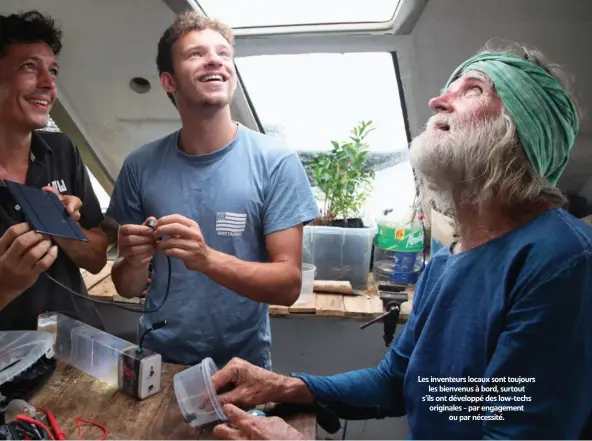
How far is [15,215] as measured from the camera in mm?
1187

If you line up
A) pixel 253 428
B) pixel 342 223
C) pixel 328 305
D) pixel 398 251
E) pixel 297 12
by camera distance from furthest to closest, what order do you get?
pixel 342 223 → pixel 398 251 → pixel 328 305 → pixel 297 12 → pixel 253 428

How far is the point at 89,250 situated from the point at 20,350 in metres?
0.36

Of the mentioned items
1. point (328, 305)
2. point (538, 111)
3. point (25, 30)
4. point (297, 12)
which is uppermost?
point (297, 12)

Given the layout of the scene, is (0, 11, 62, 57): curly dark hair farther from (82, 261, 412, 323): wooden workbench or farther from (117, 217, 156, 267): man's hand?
(82, 261, 412, 323): wooden workbench

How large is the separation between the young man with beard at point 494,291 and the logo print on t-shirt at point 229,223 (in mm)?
406

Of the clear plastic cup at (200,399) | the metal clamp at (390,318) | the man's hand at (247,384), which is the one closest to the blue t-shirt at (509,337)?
the man's hand at (247,384)

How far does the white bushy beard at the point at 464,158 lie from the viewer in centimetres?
90

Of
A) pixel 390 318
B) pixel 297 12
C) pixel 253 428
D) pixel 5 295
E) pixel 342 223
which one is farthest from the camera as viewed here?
pixel 342 223

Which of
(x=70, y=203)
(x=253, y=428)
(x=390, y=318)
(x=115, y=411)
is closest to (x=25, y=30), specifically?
(x=70, y=203)

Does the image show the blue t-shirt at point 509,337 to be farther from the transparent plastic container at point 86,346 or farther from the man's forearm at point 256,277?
the transparent plastic container at point 86,346

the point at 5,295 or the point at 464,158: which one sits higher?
the point at 464,158

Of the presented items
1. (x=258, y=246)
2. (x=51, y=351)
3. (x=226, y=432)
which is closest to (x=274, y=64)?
(x=258, y=246)

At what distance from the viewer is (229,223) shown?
1.32m

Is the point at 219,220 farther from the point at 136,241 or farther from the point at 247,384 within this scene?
the point at 247,384
